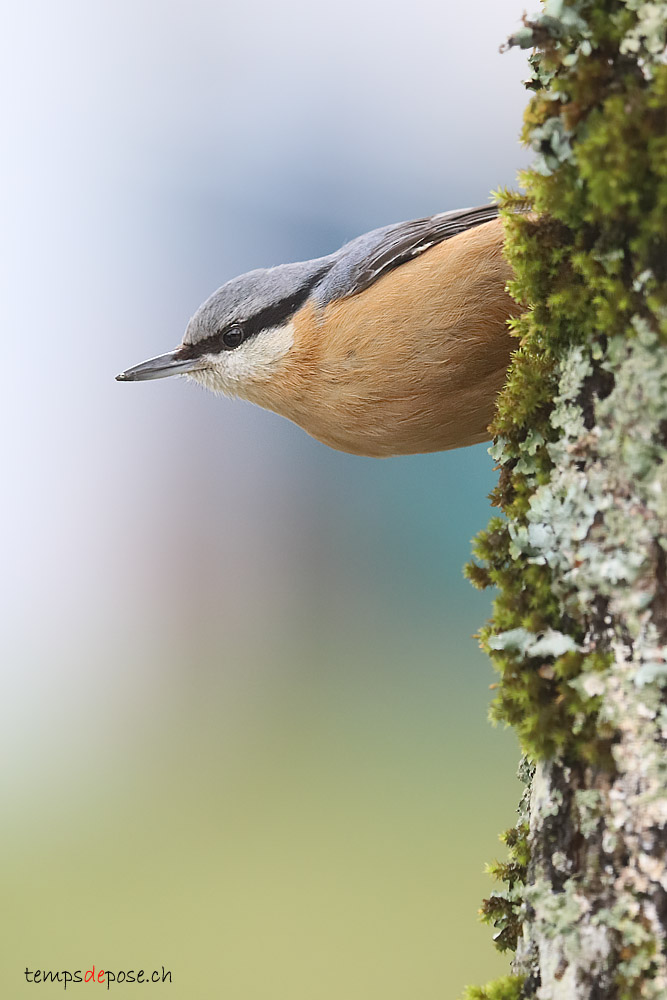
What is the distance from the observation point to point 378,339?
1439 millimetres

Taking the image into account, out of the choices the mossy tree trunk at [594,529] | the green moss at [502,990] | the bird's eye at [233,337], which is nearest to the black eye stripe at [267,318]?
the bird's eye at [233,337]

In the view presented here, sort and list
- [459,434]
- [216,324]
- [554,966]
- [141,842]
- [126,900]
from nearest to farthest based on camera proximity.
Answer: [554,966]
[459,434]
[216,324]
[126,900]
[141,842]

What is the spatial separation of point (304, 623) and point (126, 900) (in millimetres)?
1196

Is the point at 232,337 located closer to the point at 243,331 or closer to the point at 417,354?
the point at 243,331

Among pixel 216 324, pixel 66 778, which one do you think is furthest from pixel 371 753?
pixel 216 324

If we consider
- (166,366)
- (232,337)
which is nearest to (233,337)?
(232,337)

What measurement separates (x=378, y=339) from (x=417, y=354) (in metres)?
0.08

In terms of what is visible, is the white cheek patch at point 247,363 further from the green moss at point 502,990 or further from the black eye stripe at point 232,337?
the green moss at point 502,990

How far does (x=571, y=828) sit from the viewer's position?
748mm

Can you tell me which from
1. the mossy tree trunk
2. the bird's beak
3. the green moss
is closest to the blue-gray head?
the bird's beak

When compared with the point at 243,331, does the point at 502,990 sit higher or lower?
lower

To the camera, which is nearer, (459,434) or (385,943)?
(459,434)

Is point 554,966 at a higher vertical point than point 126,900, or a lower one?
lower

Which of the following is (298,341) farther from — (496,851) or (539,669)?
(496,851)
